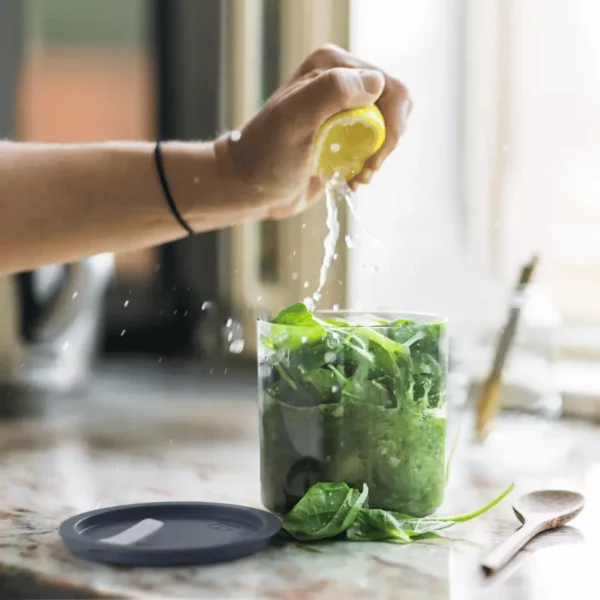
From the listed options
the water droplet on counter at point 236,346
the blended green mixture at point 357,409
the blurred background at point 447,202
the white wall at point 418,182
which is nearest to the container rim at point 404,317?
the blended green mixture at point 357,409

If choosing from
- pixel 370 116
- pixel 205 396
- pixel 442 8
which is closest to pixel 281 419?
pixel 370 116

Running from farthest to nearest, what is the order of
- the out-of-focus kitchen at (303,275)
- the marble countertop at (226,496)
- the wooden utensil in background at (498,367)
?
1. the wooden utensil in background at (498,367)
2. the out-of-focus kitchen at (303,275)
3. the marble countertop at (226,496)

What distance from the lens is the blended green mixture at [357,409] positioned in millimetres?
781

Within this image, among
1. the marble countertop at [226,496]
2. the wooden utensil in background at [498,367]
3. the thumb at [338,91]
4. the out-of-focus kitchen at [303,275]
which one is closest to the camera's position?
the marble countertop at [226,496]

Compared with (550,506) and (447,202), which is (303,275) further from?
(550,506)

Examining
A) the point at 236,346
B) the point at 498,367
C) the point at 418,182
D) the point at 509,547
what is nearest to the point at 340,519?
the point at 509,547

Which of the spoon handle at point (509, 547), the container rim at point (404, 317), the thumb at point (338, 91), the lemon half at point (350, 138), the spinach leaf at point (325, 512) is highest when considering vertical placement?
the thumb at point (338, 91)

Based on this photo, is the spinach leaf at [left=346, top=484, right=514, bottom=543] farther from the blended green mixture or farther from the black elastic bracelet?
the black elastic bracelet

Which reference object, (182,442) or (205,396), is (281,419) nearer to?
(182,442)

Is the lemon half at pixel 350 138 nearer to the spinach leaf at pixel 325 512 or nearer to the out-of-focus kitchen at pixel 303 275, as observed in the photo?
the out-of-focus kitchen at pixel 303 275

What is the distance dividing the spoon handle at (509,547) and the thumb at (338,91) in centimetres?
37

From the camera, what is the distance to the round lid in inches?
27.7

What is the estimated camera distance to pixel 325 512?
0.76m

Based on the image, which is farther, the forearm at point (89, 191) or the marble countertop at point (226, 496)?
the forearm at point (89, 191)
